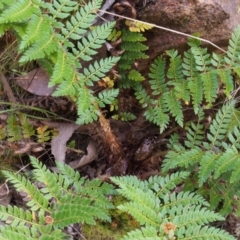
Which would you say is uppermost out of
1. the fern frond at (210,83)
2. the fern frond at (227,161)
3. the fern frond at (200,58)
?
the fern frond at (200,58)

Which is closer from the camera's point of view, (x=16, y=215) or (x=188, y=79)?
(x=16, y=215)

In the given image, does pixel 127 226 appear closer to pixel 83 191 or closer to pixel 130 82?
pixel 83 191

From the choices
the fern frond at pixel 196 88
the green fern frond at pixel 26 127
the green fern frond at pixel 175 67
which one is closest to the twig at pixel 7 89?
the green fern frond at pixel 26 127

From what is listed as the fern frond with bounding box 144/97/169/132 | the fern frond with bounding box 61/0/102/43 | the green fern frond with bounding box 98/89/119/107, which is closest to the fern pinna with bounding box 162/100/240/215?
the fern frond with bounding box 144/97/169/132

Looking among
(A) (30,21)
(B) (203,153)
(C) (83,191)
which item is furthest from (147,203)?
(A) (30,21)

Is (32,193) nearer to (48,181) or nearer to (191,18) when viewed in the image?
(48,181)

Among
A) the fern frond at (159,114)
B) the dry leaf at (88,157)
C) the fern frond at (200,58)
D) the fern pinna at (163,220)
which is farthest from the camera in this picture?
the dry leaf at (88,157)

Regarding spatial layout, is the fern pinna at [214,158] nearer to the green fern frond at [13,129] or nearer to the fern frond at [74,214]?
the fern frond at [74,214]

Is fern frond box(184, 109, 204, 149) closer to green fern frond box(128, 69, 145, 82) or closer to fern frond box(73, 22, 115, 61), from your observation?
green fern frond box(128, 69, 145, 82)

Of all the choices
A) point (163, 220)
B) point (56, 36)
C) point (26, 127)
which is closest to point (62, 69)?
point (56, 36)

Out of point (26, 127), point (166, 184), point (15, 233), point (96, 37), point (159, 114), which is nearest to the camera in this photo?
point (15, 233)
